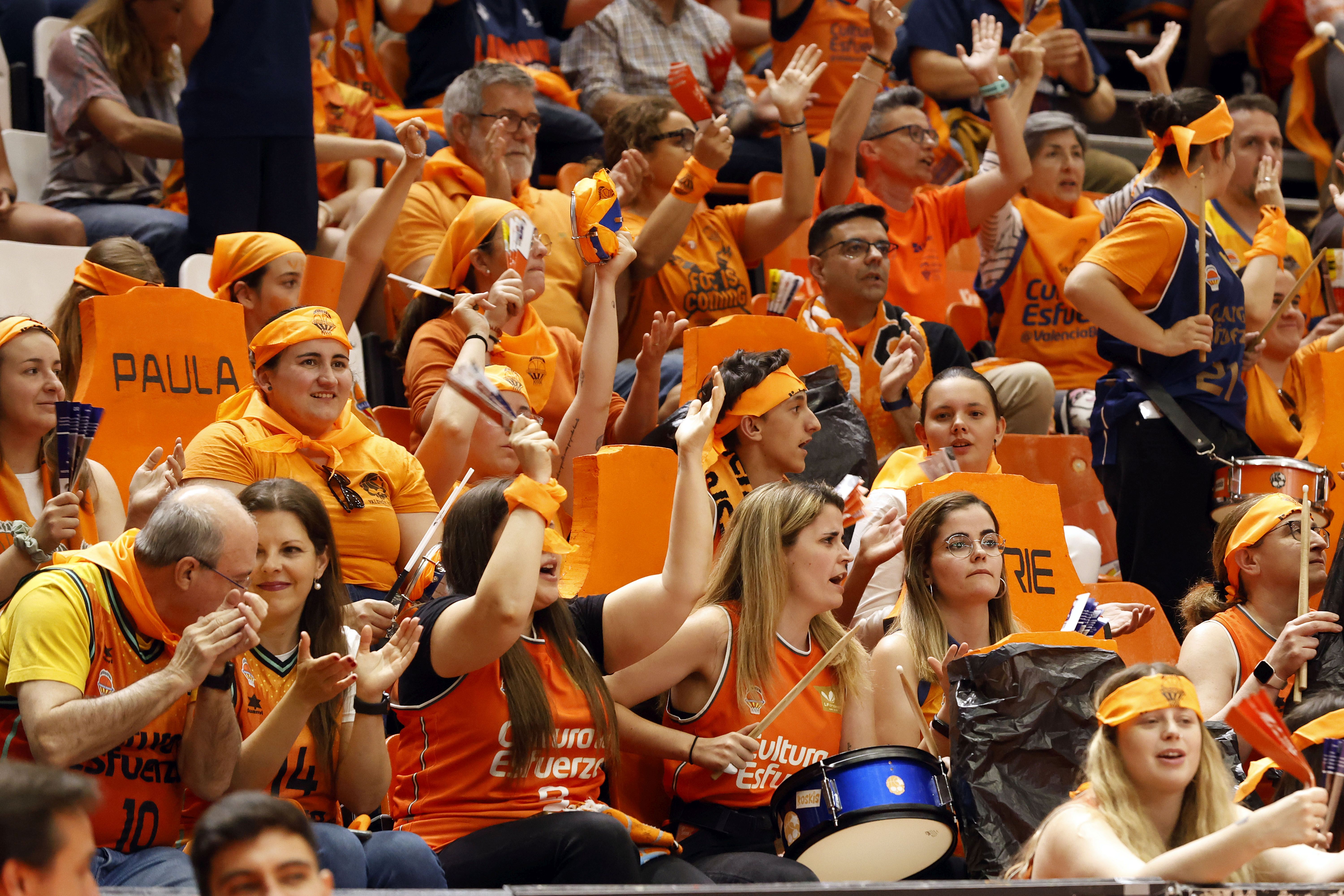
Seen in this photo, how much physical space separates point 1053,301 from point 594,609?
3.87 metres

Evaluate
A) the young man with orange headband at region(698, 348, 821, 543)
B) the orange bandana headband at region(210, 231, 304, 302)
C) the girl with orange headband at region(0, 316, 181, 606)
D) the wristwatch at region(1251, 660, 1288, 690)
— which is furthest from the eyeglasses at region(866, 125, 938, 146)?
the girl with orange headband at region(0, 316, 181, 606)

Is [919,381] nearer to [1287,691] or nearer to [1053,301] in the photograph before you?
[1053,301]

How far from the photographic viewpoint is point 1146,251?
5.21 metres

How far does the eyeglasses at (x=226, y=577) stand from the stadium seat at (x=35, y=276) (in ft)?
7.50

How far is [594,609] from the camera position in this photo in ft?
12.4

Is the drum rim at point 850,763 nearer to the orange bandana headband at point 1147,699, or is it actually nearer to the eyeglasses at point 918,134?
the orange bandana headband at point 1147,699

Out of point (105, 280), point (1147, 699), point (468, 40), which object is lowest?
point (1147, 699)

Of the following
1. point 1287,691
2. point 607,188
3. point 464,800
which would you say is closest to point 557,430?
point 607,188

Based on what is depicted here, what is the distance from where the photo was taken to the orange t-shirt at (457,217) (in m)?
6.02

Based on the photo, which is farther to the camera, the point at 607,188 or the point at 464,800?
the point at 607,188

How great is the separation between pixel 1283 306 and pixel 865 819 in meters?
3.59

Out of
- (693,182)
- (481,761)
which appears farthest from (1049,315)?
(481,761)

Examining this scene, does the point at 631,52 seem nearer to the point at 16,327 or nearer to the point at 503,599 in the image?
the point at 16,327

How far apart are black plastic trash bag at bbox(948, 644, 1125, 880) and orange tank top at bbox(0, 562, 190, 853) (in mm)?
1753
